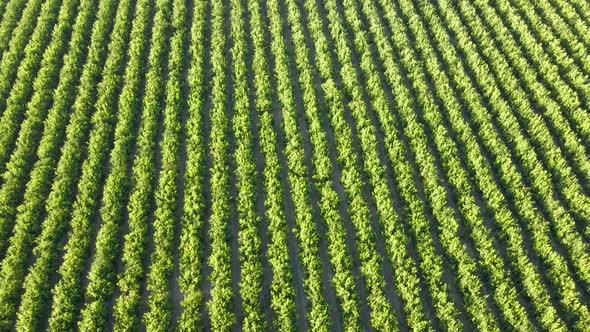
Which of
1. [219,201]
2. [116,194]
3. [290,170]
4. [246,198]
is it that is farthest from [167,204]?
[290,170]

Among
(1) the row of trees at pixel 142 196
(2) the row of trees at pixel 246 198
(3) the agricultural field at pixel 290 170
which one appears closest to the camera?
(1) the row of trees at pixel 142 196

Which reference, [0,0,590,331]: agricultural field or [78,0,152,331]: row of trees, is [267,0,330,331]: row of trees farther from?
[78,0,152,331]: row of trees

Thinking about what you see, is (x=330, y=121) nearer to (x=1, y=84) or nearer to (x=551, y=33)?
(x=551, y=33)

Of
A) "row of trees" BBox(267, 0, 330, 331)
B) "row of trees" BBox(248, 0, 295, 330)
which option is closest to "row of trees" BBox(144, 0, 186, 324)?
"row of trees" BBox(248, 0, 295, 330)

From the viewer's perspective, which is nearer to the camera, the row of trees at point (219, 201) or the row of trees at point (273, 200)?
the row of trees at point (219, 201)

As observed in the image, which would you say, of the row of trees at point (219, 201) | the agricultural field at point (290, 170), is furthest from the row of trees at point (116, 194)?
the row of trees at point (219, 201)

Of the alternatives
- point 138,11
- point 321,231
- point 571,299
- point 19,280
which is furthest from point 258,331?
point 138,11

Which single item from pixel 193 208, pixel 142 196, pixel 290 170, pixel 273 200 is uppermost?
pixel 290 170

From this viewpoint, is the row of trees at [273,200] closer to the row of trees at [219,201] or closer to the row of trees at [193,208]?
the row of trees at [219,201]

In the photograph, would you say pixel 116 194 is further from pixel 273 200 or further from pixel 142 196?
pixel 273 200
